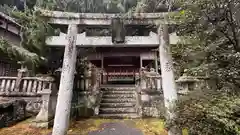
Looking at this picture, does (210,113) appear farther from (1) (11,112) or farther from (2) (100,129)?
(1) (11,112)

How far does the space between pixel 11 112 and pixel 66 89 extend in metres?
2.90

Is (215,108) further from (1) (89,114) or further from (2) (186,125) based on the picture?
(1) (89,114)

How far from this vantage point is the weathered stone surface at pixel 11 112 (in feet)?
15.2

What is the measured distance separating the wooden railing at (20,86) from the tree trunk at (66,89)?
3204mm

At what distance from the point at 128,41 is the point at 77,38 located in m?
1.46

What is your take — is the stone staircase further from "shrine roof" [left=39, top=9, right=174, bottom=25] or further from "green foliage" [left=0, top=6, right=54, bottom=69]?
"shrine roof" [left=39, top=9, right=174, bottom=25]

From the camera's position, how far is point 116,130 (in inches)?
176

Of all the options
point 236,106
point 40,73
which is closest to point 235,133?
point 236,106

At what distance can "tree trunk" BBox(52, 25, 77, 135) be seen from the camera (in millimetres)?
3609

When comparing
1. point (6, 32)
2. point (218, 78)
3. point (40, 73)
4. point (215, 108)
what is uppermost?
point (6, 32)

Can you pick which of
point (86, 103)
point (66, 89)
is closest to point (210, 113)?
point (66, 89)

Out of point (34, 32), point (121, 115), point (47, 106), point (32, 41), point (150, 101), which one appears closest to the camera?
point (34, 32)

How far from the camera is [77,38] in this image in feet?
13.4

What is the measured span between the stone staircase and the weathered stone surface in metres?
3.09
